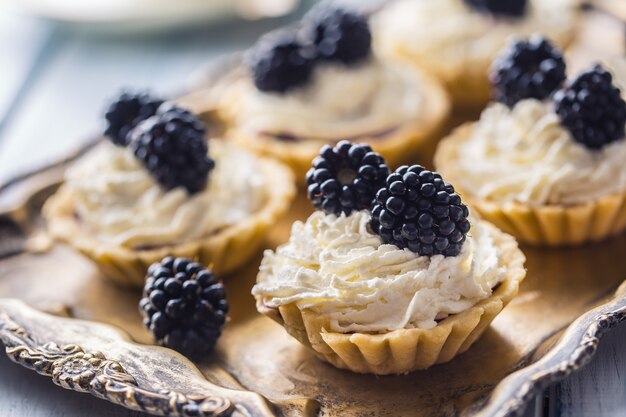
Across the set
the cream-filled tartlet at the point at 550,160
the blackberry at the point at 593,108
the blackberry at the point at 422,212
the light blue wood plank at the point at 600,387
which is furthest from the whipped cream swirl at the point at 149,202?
the light blue wood plank at the point at 600,387

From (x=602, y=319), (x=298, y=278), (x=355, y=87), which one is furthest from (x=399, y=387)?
(x=355, y=87)

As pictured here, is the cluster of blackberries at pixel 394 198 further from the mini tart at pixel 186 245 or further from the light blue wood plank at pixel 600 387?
the mini tart at pixel 186 245

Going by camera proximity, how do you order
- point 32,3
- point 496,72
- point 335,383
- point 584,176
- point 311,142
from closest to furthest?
point 335,383 → point 584,176 → point 496,72 → point 311,142 → point 32,3

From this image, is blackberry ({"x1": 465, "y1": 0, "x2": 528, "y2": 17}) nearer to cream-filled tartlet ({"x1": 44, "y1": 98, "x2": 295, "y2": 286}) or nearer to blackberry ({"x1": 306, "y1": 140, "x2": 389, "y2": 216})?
cream-filled tartlet ({"x1": 44, "y1": 98, "x2": 295, "y2": 286})

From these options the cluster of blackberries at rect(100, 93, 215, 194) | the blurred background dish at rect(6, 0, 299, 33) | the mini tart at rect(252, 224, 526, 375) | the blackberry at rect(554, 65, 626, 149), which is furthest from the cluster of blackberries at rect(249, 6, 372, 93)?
the blurred background dish at rect(6, 0, 299, 33)

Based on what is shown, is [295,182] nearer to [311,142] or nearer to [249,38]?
[311,142]

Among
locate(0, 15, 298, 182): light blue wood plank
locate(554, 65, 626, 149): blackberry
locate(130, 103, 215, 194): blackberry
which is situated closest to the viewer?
locate(554, 65, 626, 149): blackberry

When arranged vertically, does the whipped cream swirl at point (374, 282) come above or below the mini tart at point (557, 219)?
above
